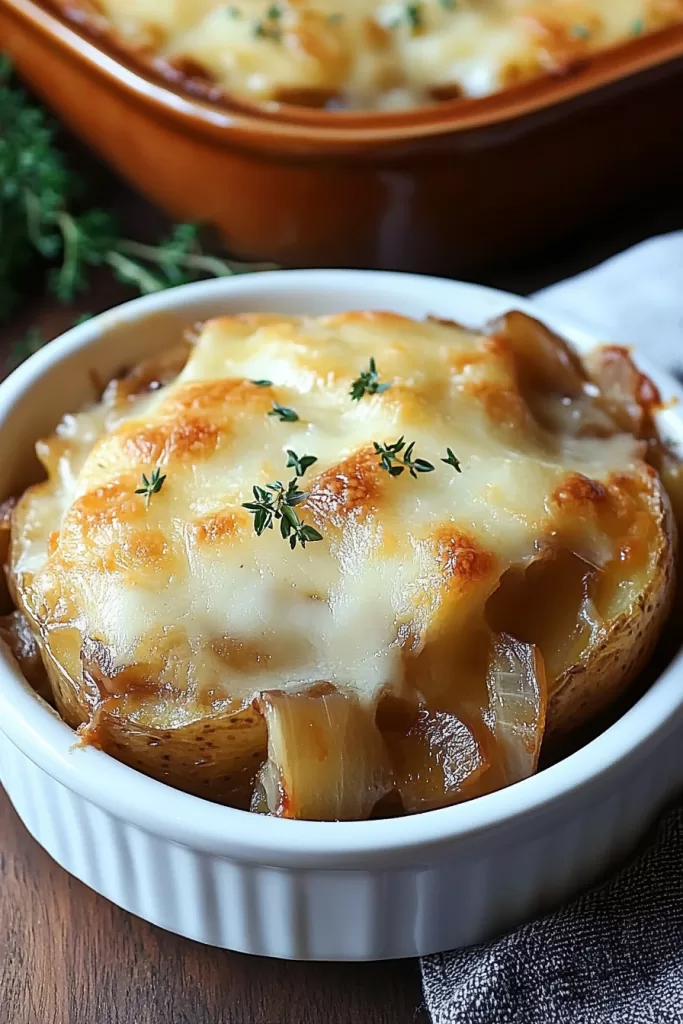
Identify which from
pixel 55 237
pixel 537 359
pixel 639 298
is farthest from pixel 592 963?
pixel 55 237

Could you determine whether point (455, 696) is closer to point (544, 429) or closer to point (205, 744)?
point (205, 744)

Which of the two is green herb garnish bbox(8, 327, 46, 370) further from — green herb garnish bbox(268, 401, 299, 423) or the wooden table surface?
the wooden table surface

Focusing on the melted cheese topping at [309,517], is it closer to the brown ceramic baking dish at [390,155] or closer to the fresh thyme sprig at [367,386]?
the fresh thyme sprig at [367,386]

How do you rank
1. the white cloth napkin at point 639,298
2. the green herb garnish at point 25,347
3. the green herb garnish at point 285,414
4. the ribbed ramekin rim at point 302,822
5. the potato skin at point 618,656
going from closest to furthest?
the ribbed ramekin rim at point 302,822, the potato skin at point 618,656, the green herb garnish at point 285,414, the white cloth napkin at point 639,298, the green herb garnish at point 25,347

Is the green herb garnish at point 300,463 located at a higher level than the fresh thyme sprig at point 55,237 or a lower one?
higher

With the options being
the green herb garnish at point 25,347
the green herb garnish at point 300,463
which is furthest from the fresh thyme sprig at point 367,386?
the green herb garnish at point 25,347

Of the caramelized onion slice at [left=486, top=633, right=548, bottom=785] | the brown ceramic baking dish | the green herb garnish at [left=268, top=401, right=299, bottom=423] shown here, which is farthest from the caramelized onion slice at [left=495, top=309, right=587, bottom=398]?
the brown ceramic baking dish

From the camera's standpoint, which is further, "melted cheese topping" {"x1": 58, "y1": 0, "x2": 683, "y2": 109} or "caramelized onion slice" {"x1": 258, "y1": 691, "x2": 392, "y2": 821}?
"melted cheese topping" {"x1": 58, "y1": 0, "x2": 683, "y2": 109}
